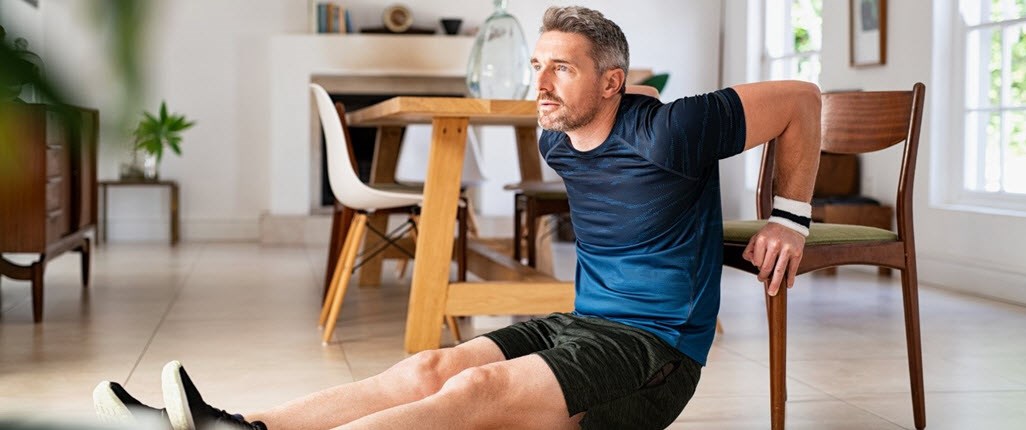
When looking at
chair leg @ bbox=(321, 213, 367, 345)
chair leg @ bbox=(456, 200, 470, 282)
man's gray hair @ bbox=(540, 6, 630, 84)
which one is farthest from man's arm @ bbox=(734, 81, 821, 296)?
chair leg @ bbox=(321, 213, 367, 345)

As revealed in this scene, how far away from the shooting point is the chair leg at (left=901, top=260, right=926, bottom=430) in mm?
2588

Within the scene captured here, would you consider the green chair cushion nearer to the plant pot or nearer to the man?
the man

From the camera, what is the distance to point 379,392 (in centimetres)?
197

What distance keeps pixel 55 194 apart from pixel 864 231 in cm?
324

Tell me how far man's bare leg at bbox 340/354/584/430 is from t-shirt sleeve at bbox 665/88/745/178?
437 millimetres

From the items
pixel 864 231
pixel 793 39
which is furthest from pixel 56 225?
pixel 793 39

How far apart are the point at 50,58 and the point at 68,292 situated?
5153mm

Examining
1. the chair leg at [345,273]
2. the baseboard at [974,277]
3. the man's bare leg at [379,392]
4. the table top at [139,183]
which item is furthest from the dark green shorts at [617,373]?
the table top at [139,183]

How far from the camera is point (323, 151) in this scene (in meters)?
8.38

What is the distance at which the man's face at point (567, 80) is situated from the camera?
2.08 meters

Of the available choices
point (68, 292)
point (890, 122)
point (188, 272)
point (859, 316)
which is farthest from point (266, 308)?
point (890, 122)

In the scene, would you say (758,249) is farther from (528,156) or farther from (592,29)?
(528,156)

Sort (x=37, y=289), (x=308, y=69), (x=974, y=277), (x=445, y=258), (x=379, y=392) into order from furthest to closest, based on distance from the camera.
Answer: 1. (x=308, y=69)
2. (x=974, y=277)
3. (x=37, y=289)
4. (x=445, y=258)
5. (x=379, y=392)

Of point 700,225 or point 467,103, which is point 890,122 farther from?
point 467,103
